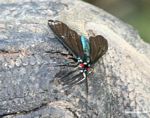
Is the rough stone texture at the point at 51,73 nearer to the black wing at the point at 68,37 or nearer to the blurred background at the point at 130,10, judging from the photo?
the black wing at the point at 68,37

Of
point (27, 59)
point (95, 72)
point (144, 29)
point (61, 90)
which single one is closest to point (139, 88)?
point (95, 72)

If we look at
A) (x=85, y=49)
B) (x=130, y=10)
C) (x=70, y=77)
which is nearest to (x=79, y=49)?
(x=85, y=49)

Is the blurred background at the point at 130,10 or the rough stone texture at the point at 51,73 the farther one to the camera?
the blurred background at the point at 130,10

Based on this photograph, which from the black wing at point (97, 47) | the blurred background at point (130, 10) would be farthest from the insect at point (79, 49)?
the blurred background at point (130, 10)

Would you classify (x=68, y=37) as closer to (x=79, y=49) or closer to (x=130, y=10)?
(x=79, y=49)

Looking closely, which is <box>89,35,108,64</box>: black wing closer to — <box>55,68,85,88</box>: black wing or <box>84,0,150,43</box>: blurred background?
<box>55,68,85,88</box>: black wing

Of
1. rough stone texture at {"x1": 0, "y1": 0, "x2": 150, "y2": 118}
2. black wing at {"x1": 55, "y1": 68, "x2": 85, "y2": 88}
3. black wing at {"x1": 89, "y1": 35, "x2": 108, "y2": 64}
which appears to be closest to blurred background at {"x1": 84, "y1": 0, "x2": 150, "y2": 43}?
rough stone texture at {"x1": 0, "y1": 0, "x2": 150, "y2": 118}

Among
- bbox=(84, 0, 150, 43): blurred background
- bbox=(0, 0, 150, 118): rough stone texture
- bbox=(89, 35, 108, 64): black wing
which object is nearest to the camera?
bbox=(0, 0, 150, 118): rough stone texture
